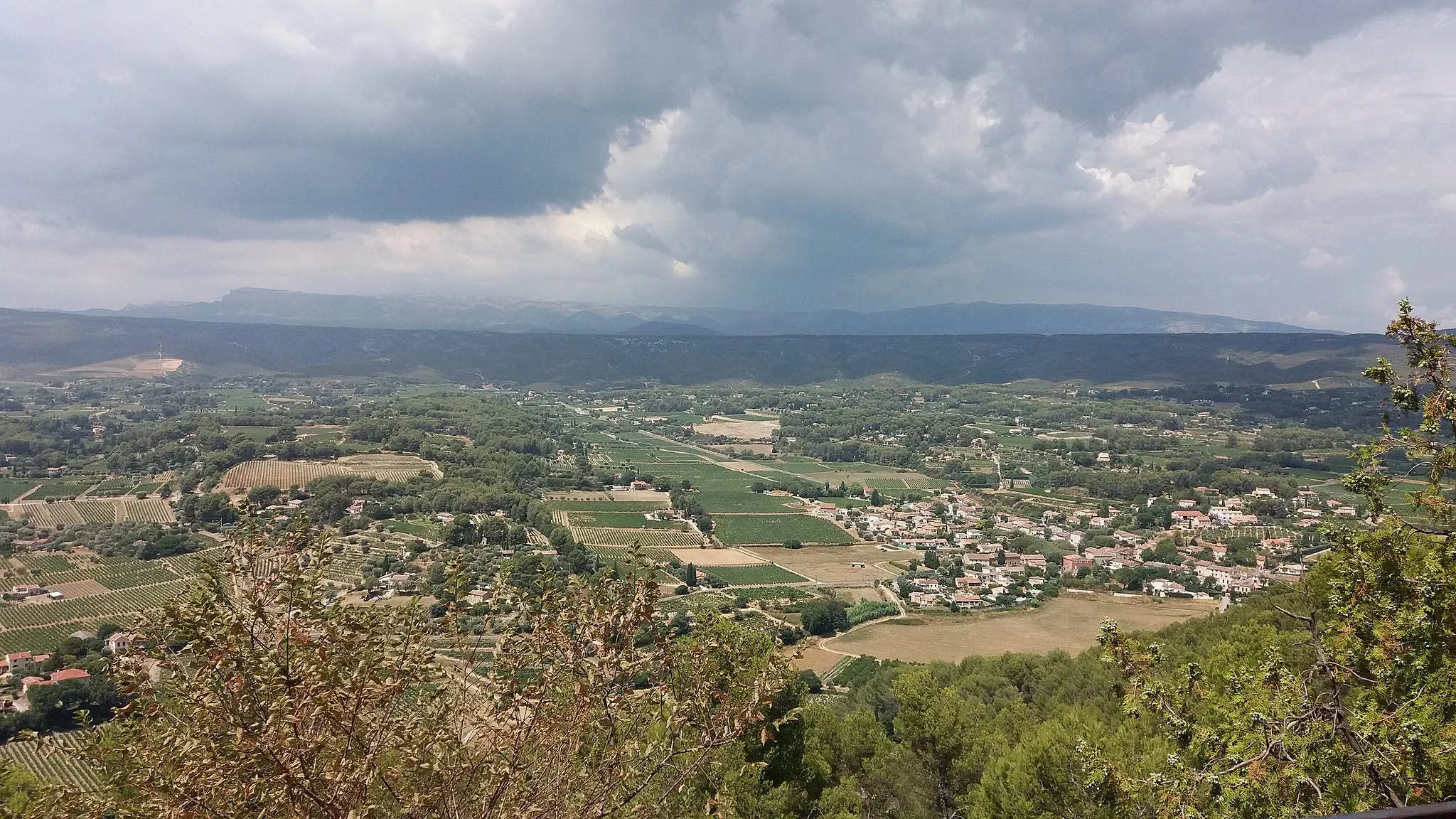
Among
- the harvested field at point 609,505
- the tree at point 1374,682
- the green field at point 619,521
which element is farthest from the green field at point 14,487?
the tree at point 1374,682

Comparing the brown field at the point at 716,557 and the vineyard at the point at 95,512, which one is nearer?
the vineyard at the point at 95,512

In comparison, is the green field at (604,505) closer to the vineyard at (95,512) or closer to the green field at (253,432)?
the vineyard at (95,512)

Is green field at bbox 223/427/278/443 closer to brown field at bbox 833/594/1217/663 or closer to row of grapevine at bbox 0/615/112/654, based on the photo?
row of grapevine at bbox 0/615/112/654

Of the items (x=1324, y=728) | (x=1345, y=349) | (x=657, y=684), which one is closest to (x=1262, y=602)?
(x=1324, y=728)

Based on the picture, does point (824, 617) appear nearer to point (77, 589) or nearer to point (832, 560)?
point (832, 560)

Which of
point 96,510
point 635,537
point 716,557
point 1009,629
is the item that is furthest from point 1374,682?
point 96,510

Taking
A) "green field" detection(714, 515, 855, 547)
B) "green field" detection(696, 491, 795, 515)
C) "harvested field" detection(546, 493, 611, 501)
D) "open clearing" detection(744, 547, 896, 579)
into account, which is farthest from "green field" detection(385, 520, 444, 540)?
"green field" detection(696, 491, 795, 515)
